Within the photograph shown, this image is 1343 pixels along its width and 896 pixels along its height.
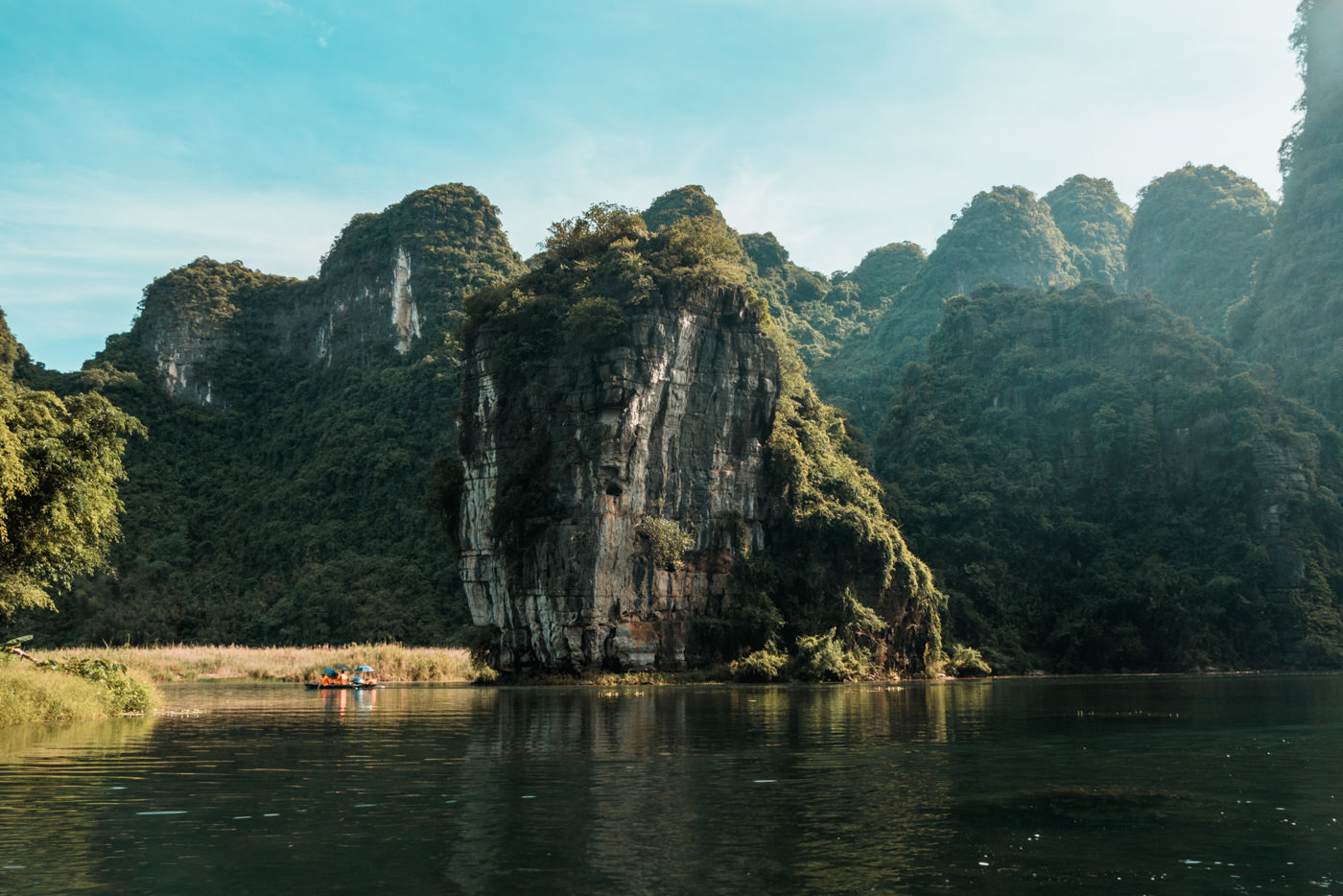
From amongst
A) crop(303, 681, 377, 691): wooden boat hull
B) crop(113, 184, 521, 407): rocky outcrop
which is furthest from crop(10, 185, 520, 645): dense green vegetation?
crop(303, 681, 377, 691): wooden boat hull

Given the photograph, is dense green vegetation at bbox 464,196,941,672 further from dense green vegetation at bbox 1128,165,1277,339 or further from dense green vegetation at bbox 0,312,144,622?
dense green vegetation at bbox 1128,165,1277,339

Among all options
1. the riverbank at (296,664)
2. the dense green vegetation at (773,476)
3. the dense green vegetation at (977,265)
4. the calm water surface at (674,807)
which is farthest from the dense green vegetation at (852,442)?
the calm water surface at (674,807)

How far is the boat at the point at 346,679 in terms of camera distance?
44406mm

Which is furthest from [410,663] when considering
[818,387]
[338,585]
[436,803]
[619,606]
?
[818,387]

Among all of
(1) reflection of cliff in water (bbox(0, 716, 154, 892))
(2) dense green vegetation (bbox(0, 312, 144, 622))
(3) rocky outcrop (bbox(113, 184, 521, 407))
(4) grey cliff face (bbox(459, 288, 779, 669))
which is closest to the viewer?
(1) reflection of cliff in water (bbox(0, 716, 154, 892))

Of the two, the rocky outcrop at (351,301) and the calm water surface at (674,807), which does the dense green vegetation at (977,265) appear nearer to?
the rocky outcrop at (351,301)

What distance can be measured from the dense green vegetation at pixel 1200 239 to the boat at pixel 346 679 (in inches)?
3948

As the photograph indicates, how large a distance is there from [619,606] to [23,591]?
97.5 feet

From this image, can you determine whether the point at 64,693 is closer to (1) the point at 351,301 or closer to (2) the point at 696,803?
(2) the point at 696,803

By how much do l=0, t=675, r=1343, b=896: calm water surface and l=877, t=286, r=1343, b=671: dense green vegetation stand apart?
160 feet

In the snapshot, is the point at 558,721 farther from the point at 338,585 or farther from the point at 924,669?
the point at 338,585

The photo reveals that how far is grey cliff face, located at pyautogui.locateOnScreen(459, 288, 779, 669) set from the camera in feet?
170

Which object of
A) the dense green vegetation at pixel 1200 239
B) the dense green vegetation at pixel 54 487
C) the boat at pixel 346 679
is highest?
the dense green vegetation at pixel 1200 239

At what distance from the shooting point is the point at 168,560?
86438 millimetres
